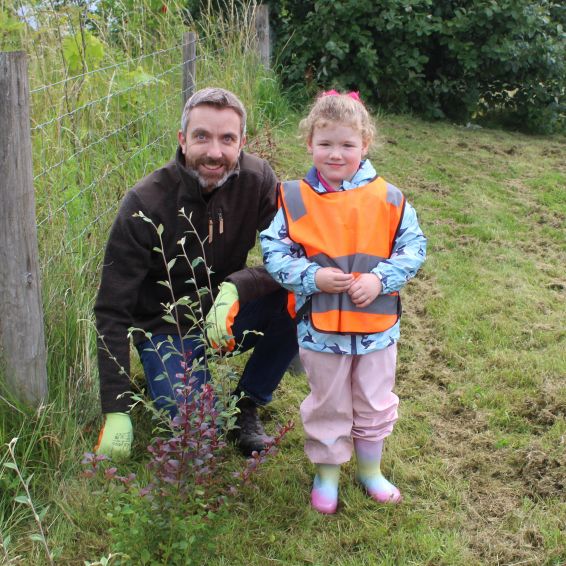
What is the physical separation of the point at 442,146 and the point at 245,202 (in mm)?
5197

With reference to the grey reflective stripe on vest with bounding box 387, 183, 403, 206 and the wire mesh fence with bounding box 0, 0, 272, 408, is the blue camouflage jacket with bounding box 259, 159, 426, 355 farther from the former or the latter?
the wire mesh fence with bounding box 0, 0, 272, 408

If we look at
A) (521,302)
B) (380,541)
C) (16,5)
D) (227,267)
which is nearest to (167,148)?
(16,5)

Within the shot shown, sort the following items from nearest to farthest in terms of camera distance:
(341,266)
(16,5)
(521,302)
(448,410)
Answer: (341,266) < (448,410) < (16,5) < (521,302)

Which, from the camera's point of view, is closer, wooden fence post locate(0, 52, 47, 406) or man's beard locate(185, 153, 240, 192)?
wooden fence post locate(0, 52, 47, 406)

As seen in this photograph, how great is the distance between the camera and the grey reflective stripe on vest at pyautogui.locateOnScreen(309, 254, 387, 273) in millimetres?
2564

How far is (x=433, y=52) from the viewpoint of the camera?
29.0 feet

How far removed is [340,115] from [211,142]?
55 centimetres

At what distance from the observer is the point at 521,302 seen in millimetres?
4422

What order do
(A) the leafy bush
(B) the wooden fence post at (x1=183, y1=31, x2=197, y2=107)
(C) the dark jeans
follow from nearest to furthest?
(C) the dark jeans, (B) the wooden fence post at (x1=183, y1=31, x2=197, y2=107), (A) the leafy bush

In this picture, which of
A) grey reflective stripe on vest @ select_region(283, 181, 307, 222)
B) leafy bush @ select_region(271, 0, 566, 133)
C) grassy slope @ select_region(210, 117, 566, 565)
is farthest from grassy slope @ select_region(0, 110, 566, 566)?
leafy bush @ select_region(271, 0, 566, 133)

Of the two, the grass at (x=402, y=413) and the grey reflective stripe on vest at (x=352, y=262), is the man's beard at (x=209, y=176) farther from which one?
the grass at (x=402, y=413)

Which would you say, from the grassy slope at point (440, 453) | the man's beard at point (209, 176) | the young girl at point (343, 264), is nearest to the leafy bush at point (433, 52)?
the grassy slope at point (440, 453)

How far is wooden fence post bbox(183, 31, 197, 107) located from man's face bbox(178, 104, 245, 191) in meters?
2.40

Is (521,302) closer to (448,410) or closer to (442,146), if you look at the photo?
(448,410)
